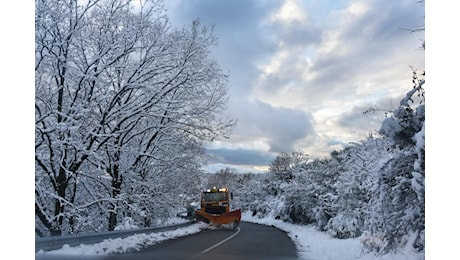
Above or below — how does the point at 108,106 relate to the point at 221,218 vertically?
above

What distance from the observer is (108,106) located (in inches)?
639

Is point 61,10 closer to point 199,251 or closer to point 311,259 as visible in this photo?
point 199,251

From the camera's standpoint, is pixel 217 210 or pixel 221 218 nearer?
pixel 221 218

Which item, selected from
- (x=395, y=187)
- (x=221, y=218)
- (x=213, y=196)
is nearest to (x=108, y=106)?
(x=395, y=187)

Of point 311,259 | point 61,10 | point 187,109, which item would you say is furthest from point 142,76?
point 311,259

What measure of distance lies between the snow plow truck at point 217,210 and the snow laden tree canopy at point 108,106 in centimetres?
763

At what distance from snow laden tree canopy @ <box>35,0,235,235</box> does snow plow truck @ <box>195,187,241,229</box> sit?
25.0 feet

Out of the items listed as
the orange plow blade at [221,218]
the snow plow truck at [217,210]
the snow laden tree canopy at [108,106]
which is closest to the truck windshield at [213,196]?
the snow plow truck at [217,210]

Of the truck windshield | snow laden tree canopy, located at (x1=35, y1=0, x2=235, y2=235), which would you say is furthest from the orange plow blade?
snow laden tree canopy, located at (x1=35, y1=0, x2=235, y2=235)

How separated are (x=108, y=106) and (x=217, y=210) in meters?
17.7

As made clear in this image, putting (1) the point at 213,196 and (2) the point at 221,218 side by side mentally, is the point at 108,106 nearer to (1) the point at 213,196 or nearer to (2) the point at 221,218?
(2) the point at 221,218

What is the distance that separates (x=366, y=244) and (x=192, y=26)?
1080 cm

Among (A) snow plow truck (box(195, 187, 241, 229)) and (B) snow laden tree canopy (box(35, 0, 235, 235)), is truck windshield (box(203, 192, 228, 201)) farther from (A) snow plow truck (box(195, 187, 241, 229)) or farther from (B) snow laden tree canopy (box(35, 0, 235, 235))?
(B) snow laden tree canopy (box(35, 0, 235, 235))

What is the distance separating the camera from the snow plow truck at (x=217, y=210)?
2957 centimetres
